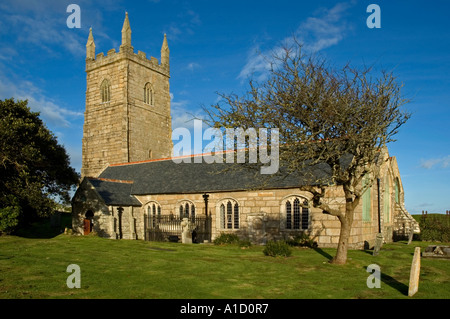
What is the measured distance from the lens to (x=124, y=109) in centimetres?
4375

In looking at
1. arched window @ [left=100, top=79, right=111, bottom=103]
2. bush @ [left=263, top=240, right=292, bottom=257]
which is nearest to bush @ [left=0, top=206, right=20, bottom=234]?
bush @ [left=263, top=240, right=292, bottom=257]

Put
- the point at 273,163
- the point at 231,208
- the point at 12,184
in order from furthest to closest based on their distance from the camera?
1. the point at 231,208
2. the point at 12,184
3. the point at 273,163

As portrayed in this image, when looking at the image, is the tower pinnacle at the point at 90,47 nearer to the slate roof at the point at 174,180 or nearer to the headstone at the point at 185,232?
the slate roof at the point at 174,180

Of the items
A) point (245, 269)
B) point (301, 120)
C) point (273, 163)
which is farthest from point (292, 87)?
point (245, 269)

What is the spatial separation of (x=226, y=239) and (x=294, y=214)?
4.94 metres

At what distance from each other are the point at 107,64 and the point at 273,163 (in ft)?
113


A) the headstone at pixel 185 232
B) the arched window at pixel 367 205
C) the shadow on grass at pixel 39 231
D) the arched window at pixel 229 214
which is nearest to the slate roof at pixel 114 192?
the shadow on grass at pixel 39 231

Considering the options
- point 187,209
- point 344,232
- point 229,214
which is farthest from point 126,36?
point 344,232

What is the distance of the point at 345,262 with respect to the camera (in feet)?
53.6

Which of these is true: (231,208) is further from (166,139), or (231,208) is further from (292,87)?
(166,139)

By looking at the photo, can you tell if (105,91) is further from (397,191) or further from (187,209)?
(397,191)

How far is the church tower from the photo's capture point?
145ft

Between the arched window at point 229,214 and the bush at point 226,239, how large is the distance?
139 cm

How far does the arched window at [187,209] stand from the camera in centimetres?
2891
